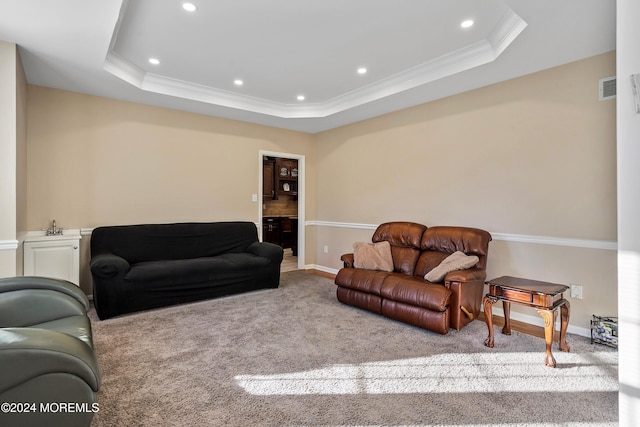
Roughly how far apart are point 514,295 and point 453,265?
2.17 feet

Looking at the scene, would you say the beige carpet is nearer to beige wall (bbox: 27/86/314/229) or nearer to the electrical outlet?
the electrical outlet

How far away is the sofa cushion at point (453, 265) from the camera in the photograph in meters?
3.15

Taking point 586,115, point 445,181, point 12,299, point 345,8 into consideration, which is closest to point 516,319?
point 445,181

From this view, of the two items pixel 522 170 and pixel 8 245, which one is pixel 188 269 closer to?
pixel 8 245

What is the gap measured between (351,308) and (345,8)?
298 cm

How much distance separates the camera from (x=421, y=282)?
3232 millimetres

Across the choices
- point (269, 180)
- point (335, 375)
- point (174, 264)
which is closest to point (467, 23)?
point (335, 375)

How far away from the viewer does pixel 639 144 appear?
1.56 m

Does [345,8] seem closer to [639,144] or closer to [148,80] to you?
[639,144]

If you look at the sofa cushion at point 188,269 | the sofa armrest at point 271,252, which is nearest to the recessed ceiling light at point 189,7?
the sofa cushion at point 188,269

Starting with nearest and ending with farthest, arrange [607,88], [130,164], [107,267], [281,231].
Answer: [607,88] < [107,267] < [130,164] < [281,231]

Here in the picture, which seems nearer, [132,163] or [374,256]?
[374,256]

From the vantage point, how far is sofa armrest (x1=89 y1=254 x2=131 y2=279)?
10.8 feet

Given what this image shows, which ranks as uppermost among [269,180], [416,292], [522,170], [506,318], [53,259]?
[269,180]
